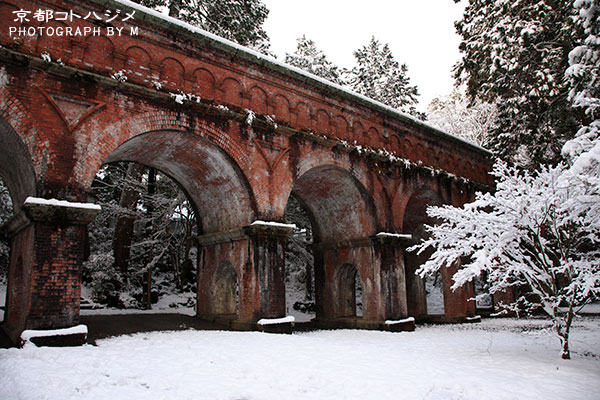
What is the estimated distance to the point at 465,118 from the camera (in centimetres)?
3023

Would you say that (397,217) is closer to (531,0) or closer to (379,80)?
(531,0)

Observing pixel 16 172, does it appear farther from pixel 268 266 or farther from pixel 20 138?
pixel 268 266

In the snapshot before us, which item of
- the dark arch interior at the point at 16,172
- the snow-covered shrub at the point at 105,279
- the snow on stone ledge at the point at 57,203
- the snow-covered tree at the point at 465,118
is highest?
the snow-covered tree at the point at 465,118

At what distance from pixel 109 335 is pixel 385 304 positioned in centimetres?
825

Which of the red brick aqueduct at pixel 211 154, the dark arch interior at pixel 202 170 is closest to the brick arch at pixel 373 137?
the red brick aqueduct at pixel 211 154

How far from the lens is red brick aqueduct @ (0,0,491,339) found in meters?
7.97

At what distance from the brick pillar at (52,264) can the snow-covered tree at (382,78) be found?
23.5m

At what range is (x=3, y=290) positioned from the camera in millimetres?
18766

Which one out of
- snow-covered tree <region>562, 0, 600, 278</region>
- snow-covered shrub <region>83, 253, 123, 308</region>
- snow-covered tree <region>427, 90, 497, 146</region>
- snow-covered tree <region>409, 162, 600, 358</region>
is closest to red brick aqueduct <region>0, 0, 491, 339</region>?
snow-covered tree <region>409, 162, 600, 358</region>

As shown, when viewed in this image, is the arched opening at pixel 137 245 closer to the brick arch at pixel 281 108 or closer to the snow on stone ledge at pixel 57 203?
the brick arch at pixel 281 108

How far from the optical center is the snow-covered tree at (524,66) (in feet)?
40.2

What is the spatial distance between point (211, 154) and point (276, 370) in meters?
5.93

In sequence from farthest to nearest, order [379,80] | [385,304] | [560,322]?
1. [379,80]
2. [385,304]
3. [560,322]

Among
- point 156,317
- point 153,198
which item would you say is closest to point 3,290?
point 153,198
